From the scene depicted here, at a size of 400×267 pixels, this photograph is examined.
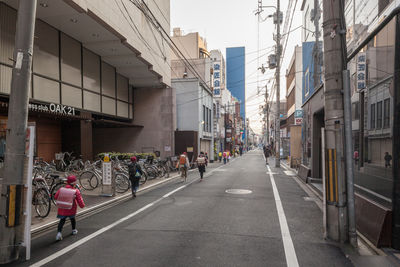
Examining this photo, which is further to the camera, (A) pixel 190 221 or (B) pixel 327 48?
(A) pixel 190 221

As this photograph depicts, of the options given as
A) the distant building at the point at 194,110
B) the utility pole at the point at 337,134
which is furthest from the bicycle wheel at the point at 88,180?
the distant building at the point at 194,110

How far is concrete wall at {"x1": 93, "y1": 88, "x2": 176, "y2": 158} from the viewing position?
23602 millimetres

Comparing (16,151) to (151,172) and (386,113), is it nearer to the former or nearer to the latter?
(386,113)

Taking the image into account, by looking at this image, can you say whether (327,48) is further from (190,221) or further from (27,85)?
(27,85)

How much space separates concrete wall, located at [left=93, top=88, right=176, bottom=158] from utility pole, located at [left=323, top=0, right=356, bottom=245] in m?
18.6

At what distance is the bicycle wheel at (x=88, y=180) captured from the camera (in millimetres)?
11469

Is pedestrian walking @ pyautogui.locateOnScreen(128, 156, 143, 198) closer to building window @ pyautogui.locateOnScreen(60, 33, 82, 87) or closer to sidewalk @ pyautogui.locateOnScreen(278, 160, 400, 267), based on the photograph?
sidewalk @ pyautogui.locateOnScreen(278, 160, 400, 267)

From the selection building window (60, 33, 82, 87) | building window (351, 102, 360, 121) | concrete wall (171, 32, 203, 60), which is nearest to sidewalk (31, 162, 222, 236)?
building window (60, 33, 82, 87)

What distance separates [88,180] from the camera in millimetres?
11492

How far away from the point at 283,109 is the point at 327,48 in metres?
86.5

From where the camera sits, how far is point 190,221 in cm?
698

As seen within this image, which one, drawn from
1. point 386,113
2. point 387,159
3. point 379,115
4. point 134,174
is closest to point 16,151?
point 134,174

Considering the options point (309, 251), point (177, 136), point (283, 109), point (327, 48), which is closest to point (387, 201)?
point (309, 251)

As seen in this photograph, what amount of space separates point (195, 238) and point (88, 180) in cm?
760
